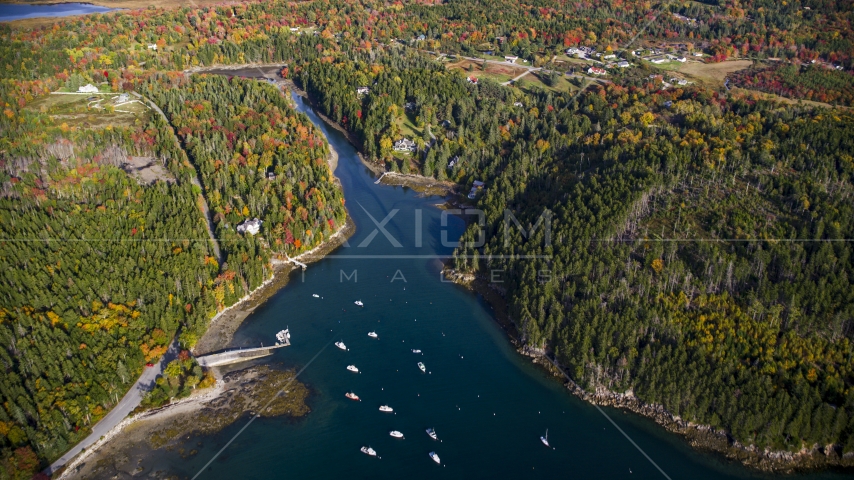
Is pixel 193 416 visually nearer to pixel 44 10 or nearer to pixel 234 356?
pixel 234 356

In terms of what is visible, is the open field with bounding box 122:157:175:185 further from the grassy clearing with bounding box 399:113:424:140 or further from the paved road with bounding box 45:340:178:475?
the grassy clearing with bounding box 399:113:424:140

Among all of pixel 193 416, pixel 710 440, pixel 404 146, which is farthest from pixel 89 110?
pixel 710 440

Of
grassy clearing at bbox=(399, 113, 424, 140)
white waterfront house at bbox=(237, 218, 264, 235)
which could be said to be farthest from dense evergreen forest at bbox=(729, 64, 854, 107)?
white waterfront house at bbox=(237, 218, 264, 235)

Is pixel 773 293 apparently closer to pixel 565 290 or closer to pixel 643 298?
pixel 643 298

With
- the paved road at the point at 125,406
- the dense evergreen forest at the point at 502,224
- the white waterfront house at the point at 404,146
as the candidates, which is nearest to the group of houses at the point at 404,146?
the white waterfront house at the point at 404,146

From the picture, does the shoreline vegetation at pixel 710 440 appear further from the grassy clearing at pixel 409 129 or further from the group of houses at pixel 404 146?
the grassy clearing at pixel 409 129
